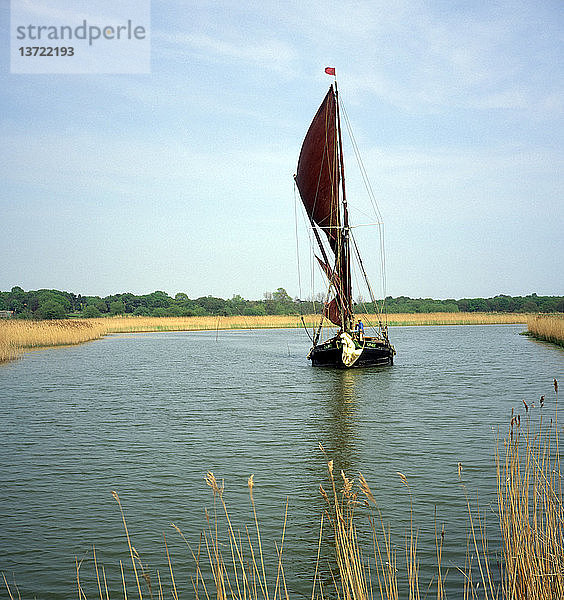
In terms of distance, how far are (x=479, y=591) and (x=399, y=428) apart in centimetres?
589

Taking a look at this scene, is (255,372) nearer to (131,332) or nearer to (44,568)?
(44,568)

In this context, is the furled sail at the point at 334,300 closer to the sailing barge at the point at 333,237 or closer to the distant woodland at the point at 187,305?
the sailing barge at the point at 333,237

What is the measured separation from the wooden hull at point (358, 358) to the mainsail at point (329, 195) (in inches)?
37.3

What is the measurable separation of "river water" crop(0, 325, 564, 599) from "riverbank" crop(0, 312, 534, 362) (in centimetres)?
1011

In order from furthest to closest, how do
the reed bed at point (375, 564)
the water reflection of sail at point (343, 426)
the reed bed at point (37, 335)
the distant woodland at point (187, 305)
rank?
the distant woodland at point (187, 305), the reed bed at point (37, 335), the water reflection of sail at point (343, 426), the reed bed at point (375, 564)

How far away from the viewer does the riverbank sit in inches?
1113

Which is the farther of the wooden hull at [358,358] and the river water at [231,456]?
the wooden hull at [358,358]

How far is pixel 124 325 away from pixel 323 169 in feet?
95.3

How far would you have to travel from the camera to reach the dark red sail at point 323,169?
20.8m

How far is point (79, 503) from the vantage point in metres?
6.48

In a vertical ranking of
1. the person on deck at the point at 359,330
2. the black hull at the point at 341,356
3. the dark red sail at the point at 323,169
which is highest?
the dark red sail at the point at 323,169

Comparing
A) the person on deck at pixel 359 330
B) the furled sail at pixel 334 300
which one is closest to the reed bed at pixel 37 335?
the furled sail at pixel 334 300

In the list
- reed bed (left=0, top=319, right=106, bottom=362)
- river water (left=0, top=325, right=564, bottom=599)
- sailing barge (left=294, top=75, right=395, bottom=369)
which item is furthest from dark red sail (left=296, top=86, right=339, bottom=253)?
reed bed (left=0, top=319, right=106, bottom=362)

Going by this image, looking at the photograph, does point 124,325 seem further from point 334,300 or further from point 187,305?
point 187,305
